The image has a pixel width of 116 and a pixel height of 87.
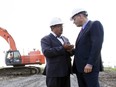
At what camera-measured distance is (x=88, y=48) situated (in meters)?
5.00

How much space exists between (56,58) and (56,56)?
0.03m

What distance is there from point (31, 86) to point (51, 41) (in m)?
7.91

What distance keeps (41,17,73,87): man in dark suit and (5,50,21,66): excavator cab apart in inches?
600

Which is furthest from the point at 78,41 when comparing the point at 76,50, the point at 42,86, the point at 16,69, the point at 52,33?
the point at 16,69

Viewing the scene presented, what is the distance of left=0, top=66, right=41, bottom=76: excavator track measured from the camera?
20834 millimetres

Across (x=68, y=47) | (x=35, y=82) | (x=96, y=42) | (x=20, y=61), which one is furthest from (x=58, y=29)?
(x=20, y=61)

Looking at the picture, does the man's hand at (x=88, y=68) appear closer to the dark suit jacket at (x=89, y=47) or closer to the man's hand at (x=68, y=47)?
the dark suit jacket at (x=89, y=47)

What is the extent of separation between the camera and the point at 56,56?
17.3 feet

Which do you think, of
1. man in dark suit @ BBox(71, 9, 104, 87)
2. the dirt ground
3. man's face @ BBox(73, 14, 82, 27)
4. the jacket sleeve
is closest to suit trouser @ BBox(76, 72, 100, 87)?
man in dark suit @ BBox(71, 9, 104, 87)

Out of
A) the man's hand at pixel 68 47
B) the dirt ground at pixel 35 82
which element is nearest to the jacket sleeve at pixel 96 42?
the man's hand at pixel 68 47

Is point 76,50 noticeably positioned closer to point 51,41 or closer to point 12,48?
point 51,41

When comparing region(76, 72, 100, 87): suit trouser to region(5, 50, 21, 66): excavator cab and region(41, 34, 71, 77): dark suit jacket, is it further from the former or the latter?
region(5, 50, 21, 66): excavator cab

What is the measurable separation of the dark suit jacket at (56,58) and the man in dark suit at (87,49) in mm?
176

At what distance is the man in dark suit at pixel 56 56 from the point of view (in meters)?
5.24
